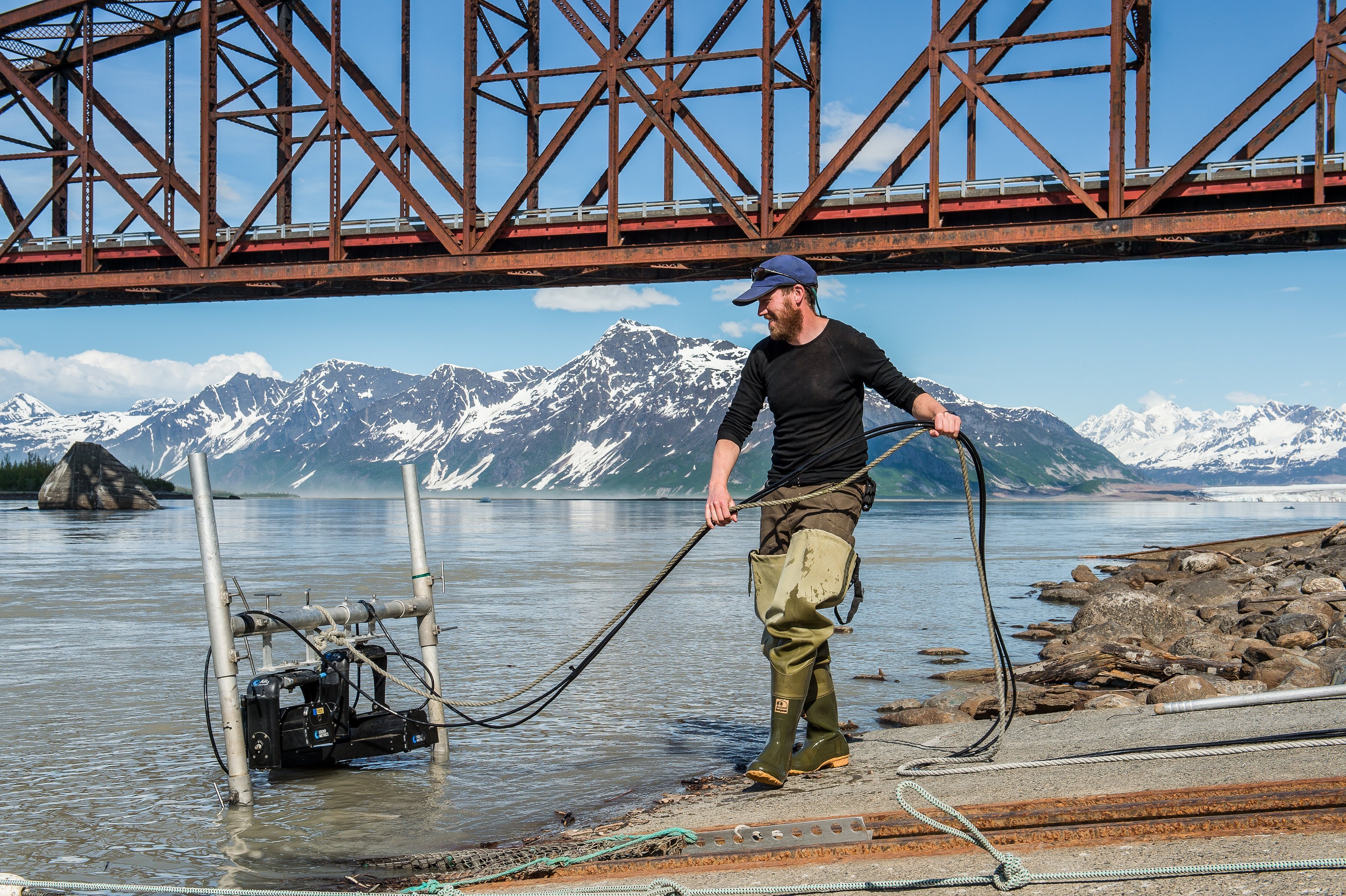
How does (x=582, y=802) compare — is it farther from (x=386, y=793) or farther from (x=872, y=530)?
(x=872, y=530)

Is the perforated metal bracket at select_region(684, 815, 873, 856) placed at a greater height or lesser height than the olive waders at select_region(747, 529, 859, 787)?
lesser

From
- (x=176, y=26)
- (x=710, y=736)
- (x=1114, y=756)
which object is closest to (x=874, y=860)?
(x=1114, y=756)

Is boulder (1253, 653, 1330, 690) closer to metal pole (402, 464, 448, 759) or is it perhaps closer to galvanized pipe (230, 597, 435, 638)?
metal pole (402, 464, 448, 759)

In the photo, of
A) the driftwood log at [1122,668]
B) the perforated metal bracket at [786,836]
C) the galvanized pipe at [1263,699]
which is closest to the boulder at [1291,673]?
the driftwood log at [1122,668]

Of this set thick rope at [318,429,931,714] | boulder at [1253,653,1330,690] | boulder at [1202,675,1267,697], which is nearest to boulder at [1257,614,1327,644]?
boulder at [1253,653,1330,690]

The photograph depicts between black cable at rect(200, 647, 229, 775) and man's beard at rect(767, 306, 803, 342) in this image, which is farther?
black cable at rect(200, 647, 229, 775)

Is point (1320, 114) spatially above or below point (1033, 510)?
above

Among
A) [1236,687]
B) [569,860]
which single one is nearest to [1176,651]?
[1236,687]

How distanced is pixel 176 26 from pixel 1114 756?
146 feet

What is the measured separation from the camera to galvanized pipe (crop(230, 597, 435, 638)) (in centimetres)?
588

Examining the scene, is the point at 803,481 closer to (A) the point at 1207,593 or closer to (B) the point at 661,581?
(B) the point at 661,581

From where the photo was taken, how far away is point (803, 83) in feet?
105

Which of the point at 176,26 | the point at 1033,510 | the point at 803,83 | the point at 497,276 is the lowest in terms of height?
the point at 1033,510

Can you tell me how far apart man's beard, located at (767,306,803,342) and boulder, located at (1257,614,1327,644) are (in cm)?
620
